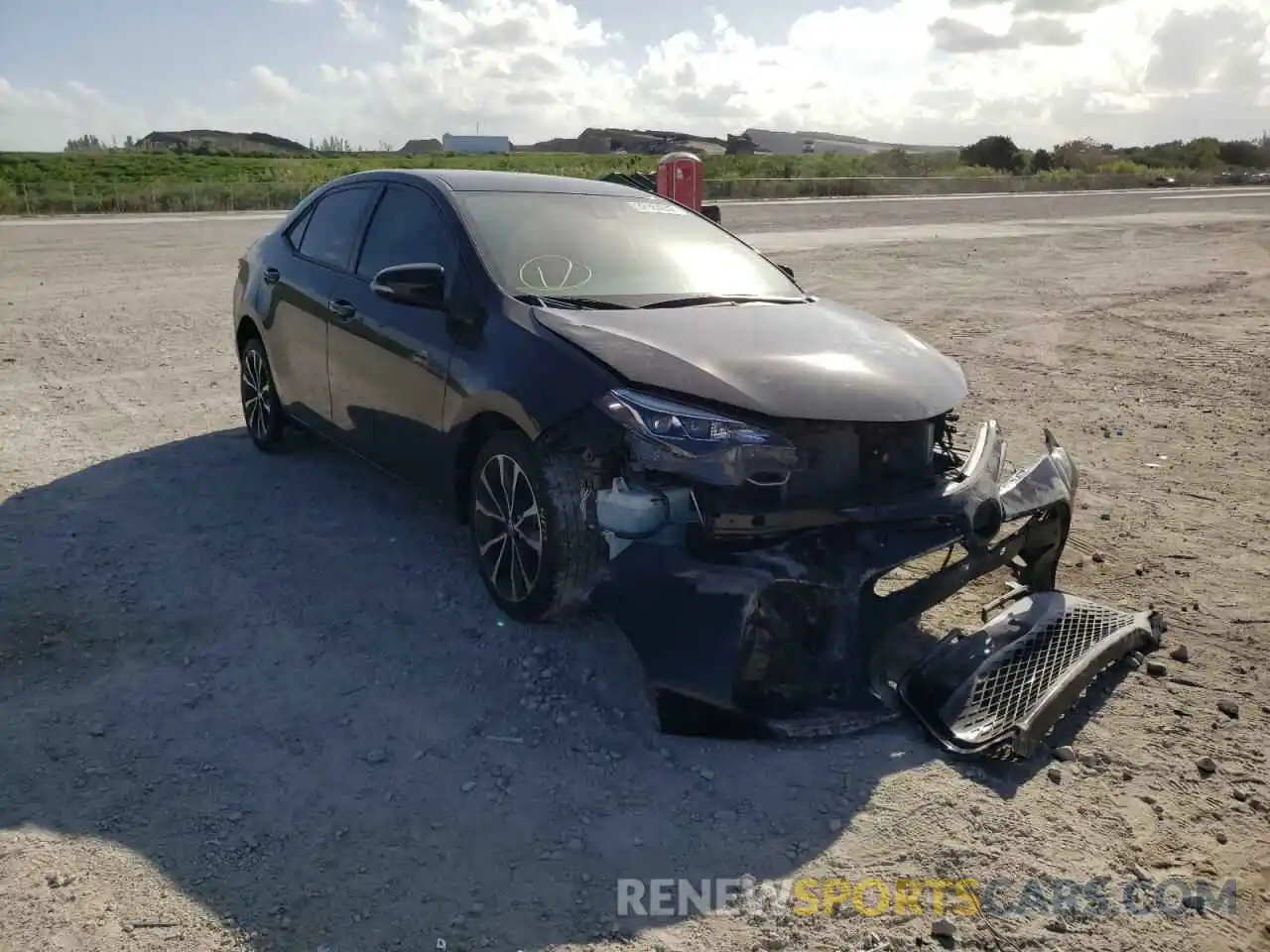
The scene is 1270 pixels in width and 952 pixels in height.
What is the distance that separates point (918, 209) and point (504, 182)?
29.3 meters

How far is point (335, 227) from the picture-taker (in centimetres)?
589

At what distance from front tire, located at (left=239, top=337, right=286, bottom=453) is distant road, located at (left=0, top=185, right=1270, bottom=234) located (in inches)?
717

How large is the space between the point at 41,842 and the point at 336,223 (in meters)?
3.73

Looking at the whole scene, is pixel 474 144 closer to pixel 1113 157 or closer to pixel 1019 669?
pixel 1113 157

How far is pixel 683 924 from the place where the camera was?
9.28 ft

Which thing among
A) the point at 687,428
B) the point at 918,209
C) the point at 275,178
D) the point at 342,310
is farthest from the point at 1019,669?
the point at 275,178

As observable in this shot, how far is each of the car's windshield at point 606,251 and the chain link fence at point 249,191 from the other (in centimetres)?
2841

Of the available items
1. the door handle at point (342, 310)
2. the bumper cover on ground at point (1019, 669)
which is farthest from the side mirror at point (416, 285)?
the bumper cover on ground at point (1019, 669)

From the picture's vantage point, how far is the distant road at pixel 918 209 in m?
26.3

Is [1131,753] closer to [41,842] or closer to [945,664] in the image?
[945,664]

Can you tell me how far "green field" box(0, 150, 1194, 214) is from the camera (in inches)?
1255

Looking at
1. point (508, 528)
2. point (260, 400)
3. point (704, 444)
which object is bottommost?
point (508, 528)

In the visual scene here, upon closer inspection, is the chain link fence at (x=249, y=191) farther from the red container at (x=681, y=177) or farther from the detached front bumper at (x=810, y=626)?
the detached front bumper at (x=810, y=626)

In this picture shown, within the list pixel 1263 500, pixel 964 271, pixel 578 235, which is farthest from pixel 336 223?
pixel 964 271
